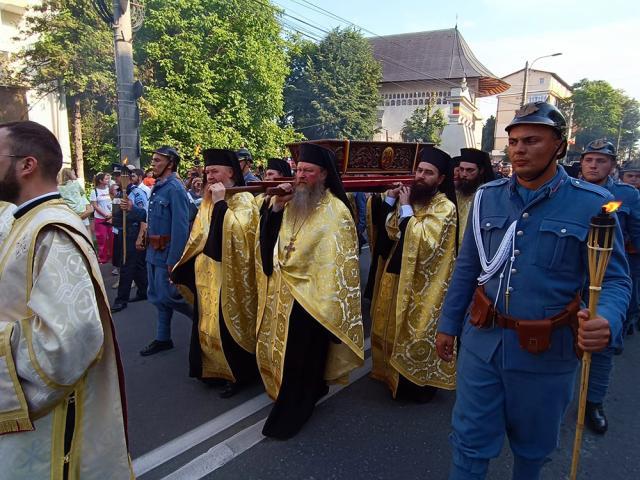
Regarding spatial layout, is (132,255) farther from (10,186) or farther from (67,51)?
(67,51)

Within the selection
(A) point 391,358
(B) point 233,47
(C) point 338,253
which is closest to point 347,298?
(C) point 338,253

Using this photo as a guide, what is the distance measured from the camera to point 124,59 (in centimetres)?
1009

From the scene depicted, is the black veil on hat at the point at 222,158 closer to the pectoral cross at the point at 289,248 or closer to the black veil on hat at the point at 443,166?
the pectoral cross at the point at 289,248

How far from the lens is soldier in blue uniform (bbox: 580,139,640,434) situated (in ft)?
11.1

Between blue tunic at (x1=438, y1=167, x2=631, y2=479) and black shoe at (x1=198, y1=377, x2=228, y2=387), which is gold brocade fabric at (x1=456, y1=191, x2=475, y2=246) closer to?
blue tunic at (x1=438, y1=167, x2=631, y2=479)

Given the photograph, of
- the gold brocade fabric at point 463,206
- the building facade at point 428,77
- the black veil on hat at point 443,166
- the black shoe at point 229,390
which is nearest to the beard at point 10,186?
the black shoe at point 229,390

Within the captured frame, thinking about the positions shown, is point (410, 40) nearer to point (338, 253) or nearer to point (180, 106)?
point (180, 106)

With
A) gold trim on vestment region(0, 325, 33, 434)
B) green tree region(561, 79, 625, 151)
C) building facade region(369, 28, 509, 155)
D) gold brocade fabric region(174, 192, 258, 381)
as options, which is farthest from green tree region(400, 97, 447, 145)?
gold trim on vestment region(0, 325, 33, 434)

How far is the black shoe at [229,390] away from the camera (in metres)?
3.77

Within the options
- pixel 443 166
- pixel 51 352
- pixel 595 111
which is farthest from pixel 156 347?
pixel 595 111

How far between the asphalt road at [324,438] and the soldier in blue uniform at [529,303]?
2.80ft

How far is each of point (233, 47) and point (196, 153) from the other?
5872 mm

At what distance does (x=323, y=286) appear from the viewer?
3232 millimetres

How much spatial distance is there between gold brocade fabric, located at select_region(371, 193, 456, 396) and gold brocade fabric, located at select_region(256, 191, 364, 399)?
1.46 ft
